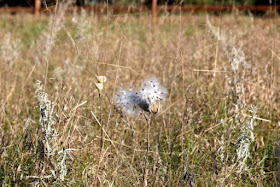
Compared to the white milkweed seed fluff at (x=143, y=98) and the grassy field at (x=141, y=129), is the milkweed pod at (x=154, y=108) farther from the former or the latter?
the grassy field at (x=141, y=129)

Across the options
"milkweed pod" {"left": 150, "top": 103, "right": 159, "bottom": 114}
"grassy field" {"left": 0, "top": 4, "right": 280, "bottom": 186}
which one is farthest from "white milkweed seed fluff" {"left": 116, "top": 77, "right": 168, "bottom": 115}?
"grassy field" {"left": 0, "top": 4, "right": 280, "bottom": 186}

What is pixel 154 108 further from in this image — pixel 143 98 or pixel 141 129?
pixel 141 129

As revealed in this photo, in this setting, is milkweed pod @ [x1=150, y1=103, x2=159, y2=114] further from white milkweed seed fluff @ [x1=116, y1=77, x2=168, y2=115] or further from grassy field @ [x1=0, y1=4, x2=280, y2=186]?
grassy field @ [x1=0, y1=4, x2=280, y2=186]

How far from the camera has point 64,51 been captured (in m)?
4.62

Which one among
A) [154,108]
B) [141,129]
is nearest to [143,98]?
[154,108]

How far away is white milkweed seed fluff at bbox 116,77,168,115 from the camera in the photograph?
4.65ft

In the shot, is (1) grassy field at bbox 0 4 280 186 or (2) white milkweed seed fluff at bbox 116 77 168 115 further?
(1) grassy field at bbox 0 4 280 186

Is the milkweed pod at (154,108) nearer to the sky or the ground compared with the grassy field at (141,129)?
nearer to the sky

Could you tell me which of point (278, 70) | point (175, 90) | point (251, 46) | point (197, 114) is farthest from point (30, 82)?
point (251, 46)

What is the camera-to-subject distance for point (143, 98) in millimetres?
1423

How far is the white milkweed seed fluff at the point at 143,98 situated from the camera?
Answer: 142 centimetres

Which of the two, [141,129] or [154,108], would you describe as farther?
[141,129]

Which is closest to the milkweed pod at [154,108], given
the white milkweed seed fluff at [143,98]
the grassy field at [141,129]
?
the white milkweed seed fluff at [143,98]

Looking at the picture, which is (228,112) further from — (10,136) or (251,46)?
(251,46)
